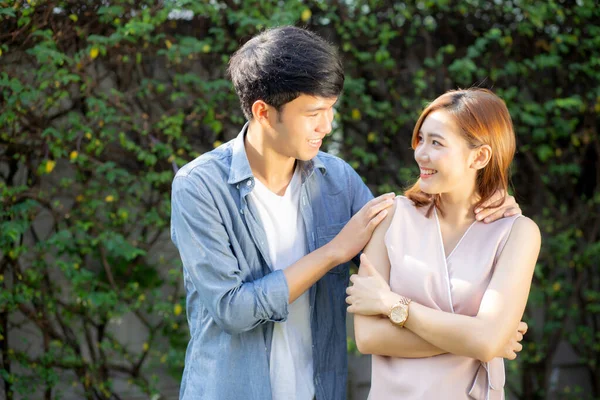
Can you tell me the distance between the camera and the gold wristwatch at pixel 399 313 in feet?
6.10

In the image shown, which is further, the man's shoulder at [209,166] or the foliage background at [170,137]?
the foliage background at [170,137]

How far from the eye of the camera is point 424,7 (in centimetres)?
424

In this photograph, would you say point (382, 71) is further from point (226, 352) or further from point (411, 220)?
point (226, 352)

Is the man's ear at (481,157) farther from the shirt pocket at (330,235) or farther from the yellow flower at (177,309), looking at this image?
the yellow flower at (177,309)

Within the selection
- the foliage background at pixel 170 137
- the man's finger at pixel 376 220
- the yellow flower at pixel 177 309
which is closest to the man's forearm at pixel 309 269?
the man's finger at pixel 376 220

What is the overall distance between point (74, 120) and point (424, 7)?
209 centimetres

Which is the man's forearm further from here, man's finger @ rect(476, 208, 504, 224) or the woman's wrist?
man's finger @ rect(476, 208, 504, 224)

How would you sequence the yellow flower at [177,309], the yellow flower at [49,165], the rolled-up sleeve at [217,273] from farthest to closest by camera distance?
the yellow flower at [177,309] → the yellow flower at [49,165] → the rolled-up sleeve at [217,273]

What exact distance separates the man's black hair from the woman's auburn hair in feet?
0.98

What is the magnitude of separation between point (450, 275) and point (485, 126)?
1.35 feet

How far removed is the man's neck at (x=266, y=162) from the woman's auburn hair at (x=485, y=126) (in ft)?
1.30

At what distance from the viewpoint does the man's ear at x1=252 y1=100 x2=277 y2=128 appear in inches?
80.6

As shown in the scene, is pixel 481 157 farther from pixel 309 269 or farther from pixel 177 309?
pixel 177 309

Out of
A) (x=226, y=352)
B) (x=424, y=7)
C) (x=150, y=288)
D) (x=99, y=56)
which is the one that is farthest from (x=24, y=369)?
(x=424, y=7)
